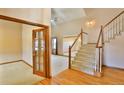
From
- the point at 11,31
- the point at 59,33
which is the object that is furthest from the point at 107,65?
the point at 59,33

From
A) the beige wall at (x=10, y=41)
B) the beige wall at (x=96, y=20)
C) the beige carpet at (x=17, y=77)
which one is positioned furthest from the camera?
the beige wall at (x=10, y=41)

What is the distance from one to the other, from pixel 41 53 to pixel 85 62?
183 centimetres

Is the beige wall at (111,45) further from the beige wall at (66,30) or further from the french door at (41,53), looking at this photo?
the french door at (41,53)

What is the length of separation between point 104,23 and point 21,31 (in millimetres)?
3803

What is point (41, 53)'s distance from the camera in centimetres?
420

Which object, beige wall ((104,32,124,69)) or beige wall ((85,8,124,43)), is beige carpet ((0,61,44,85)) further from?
beige wall ((85,8,124,43))

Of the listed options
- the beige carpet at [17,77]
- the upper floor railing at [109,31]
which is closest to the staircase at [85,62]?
the upper floor railing at [109,31]

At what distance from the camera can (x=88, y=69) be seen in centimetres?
438

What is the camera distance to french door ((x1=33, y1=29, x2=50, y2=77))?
3.83 meters

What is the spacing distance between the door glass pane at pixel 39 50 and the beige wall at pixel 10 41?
1817mm

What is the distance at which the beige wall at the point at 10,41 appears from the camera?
5448mm

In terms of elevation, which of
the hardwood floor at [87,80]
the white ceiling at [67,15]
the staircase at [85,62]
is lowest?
the hardwood floor at [87,80]
